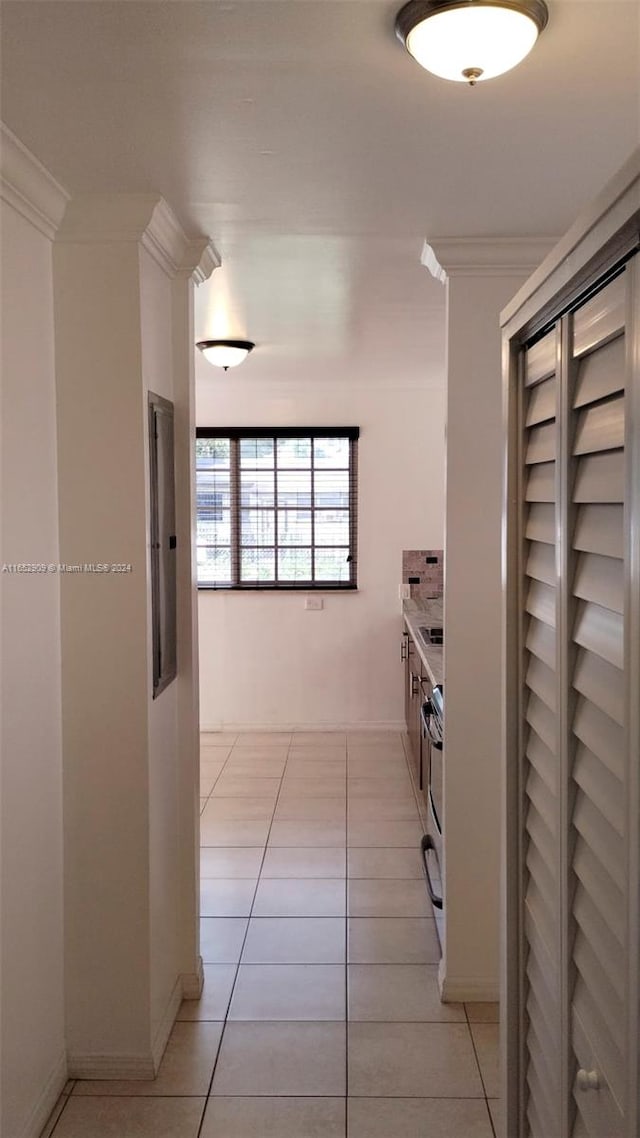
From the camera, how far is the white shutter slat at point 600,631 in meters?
1.05

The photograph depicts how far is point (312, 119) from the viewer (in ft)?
6.29

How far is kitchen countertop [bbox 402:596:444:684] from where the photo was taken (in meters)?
4.05

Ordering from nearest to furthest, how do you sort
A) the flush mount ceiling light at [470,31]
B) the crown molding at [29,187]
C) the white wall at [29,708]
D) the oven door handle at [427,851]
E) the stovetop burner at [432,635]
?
the flush mount ceiling light at [470,31]
the crown molding at [29,187]
the white wall at [29,708]
the oven door handle at [427,851]
the stovetop burner at [432,635]

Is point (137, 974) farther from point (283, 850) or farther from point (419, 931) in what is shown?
point (283, 850)

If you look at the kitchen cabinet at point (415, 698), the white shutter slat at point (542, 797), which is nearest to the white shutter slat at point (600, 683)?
the white shutter slat at point (542, 797)

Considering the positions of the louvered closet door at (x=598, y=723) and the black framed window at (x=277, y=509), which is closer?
the louvered closet door at (x=598, y=723)

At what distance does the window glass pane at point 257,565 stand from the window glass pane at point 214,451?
68 centimetres

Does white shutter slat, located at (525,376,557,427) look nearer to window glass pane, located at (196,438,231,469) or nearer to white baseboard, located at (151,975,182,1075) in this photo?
white baseboard, located at (151,975,182,1075)

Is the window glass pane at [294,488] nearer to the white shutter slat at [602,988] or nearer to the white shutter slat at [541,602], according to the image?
the white shutter slat at [541,602]

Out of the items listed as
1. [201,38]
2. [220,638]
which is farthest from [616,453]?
[220,638]

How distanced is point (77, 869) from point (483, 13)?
229 centimetres

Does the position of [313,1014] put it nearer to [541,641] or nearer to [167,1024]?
[167,1024]

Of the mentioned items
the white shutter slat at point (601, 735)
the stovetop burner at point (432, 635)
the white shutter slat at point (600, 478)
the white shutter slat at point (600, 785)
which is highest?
the white shutter slat at point (600, 478)

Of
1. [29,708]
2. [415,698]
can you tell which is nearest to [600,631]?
[29,708]
